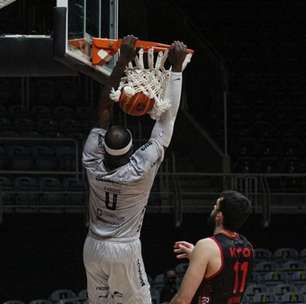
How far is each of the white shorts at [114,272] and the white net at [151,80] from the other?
0.78m

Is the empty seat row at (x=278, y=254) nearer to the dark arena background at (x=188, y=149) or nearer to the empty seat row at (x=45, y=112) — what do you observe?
the dark arena background at (x=188, y=149)

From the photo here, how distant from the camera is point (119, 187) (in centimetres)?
538

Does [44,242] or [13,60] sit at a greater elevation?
[13,60]

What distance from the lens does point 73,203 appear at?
15.7m

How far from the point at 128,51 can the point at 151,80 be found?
24 centimetres

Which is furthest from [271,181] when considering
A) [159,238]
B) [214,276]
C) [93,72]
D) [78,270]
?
[214,276]

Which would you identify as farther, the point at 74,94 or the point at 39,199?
the point at 74,94

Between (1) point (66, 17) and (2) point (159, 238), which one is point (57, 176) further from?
(1) point (66, 17)

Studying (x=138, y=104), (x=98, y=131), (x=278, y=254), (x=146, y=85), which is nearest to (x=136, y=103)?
(x=138, y=104)

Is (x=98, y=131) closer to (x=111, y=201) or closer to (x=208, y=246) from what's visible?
(x=111, y=201)

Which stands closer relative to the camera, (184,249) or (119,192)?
(184,249)

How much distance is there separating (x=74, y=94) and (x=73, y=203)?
157 inches

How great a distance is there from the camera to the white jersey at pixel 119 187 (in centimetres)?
538

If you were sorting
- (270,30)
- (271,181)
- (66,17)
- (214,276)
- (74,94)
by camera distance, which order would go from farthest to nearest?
(270,30) → (74,94) → (271,181) → (66,17) → (214,276)
